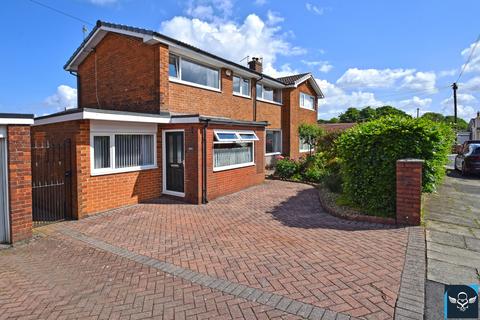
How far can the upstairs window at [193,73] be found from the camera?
1109 cm

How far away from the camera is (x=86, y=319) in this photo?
130 inches

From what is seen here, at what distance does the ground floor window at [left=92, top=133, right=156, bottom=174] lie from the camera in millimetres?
8188

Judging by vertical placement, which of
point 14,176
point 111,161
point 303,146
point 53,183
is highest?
point 303,146

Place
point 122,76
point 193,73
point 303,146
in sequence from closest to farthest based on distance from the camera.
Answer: point 122,76, point 193,73, point 303,146

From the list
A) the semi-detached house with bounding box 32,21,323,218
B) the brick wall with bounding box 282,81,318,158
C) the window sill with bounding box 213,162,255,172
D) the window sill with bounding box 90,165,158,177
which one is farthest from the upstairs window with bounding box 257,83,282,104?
the window sill with bounding box 90,165,158,177

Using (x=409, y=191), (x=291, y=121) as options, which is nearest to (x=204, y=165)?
(x=409, y=191)

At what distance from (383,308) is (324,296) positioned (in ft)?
2.12

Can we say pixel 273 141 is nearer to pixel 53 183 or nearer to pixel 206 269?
pixel 53 183

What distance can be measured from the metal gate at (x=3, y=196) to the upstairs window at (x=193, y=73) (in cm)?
621

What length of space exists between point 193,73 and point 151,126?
3.56 meters

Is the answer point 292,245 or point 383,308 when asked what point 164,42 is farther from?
point 383,308

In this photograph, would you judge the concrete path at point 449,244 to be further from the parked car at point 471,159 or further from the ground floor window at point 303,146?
the ground floor window at point 303,146

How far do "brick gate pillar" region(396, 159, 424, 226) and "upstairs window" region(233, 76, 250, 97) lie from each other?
397 inches

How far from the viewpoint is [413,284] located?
3779 millimetres
